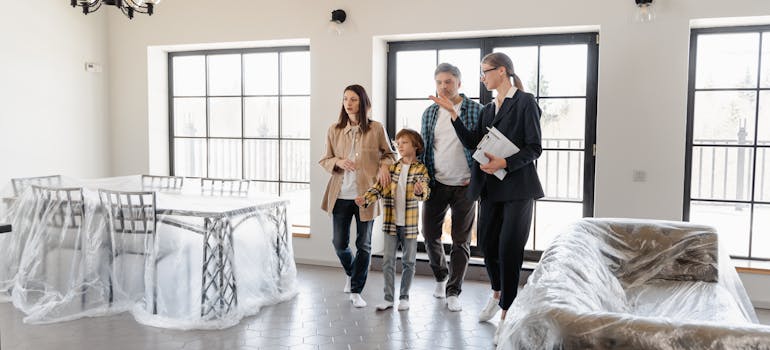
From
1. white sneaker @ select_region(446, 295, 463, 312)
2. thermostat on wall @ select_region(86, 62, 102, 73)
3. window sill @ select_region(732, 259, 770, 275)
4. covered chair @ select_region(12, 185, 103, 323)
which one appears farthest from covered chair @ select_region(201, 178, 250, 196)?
window sill @ select_region(732, 259, 770, 275)

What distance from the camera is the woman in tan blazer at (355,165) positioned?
3848 millimetres

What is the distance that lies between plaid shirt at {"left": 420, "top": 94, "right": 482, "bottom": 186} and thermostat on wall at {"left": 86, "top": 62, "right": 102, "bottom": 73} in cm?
354

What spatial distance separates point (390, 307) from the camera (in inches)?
154

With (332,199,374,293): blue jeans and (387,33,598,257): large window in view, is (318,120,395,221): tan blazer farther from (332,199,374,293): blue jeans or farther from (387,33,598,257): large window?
(387,33,598,257): large window

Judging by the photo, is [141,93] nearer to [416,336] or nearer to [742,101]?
[416,336]

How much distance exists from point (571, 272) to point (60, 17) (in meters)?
5.12

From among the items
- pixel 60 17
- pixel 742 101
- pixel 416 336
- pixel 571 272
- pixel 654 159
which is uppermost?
pixel 60 17

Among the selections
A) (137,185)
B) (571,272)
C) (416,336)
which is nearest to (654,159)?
(416,336)

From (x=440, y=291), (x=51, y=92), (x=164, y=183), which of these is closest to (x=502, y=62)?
(x=440, y=291)

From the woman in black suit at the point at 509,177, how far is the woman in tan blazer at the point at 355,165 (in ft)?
2.17

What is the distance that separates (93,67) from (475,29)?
3528 mm

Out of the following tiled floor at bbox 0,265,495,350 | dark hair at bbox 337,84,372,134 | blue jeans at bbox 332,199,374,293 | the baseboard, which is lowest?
tiled floor at bbox 0,265,495,350

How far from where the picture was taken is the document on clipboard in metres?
3.13

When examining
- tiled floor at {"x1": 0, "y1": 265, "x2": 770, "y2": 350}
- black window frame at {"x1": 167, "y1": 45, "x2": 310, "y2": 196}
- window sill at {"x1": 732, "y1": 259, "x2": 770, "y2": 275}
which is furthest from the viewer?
black window frame at {"x1": 167, "y1": 45, "x2": 310, "y2": 196}
